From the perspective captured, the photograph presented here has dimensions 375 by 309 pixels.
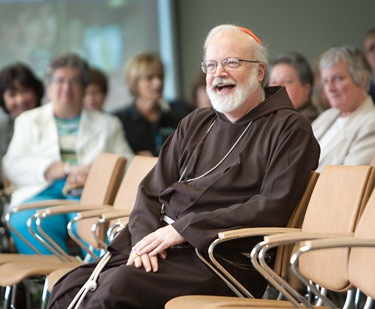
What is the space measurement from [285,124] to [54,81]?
279 centimetres

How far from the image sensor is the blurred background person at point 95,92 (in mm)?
7906

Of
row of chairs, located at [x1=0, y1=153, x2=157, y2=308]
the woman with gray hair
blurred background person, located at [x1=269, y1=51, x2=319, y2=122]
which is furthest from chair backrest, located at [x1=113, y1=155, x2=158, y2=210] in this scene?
blurred background person, located at [x1=269, y1=51, x2=319, y2=122]

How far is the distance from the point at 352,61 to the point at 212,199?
183cm

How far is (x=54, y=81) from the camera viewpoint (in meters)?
6.45

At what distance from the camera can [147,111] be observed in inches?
295

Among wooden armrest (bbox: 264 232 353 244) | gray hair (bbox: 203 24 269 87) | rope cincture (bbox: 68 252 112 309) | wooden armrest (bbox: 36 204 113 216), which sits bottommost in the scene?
rope cincture (bbox: 68 252 112 309)

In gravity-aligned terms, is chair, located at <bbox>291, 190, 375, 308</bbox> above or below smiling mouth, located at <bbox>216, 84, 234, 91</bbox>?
below

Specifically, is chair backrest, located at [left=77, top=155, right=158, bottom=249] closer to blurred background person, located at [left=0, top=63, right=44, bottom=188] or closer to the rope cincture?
the rope cincture

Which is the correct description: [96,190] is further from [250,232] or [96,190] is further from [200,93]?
[200,93]

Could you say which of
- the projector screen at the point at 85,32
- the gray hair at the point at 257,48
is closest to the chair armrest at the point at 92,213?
the gray hair at the point at 257,48

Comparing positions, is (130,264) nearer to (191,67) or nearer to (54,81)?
(54,81)

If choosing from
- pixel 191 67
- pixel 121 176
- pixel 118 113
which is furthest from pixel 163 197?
pixel 191 67

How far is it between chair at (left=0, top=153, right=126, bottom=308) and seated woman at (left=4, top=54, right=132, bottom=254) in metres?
0.76

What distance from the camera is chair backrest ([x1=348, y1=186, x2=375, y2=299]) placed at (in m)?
3.30
